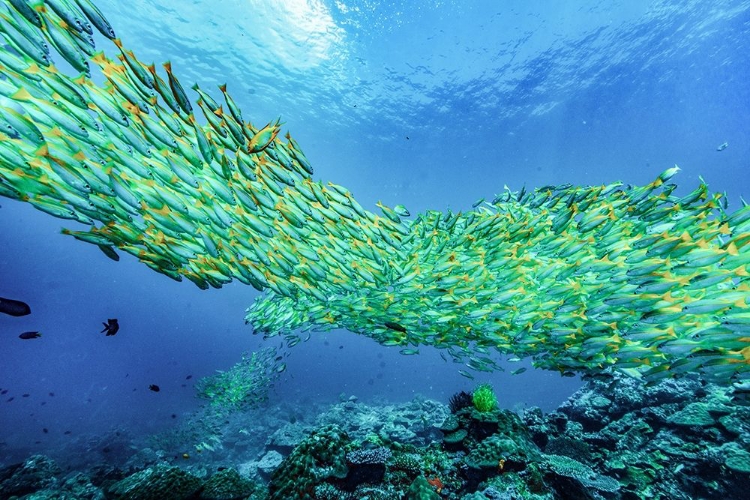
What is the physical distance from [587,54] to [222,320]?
18338cm

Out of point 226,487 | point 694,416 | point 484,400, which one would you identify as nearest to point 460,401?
point 484,400

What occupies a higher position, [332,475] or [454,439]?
[454,439]

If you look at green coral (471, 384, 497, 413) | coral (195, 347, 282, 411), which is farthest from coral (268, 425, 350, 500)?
coral (195, 347, 282, 411)

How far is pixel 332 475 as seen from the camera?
4.98m

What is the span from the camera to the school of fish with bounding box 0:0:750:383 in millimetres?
3818

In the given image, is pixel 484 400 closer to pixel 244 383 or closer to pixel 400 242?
pixel 400 242

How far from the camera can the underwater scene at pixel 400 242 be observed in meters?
4.23

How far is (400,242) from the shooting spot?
700 centimetres

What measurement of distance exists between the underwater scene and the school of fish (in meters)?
0.05

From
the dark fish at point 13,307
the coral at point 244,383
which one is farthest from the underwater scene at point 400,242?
the coral at point 244,383

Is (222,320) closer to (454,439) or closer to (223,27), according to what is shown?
(223,27)

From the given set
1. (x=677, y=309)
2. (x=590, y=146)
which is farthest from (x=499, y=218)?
(x=590, y=146)

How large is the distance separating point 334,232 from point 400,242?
5.39ft

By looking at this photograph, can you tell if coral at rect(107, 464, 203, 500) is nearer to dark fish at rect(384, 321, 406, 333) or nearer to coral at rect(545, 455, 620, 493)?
dark fish at rect(384, 321, 406, 333)
